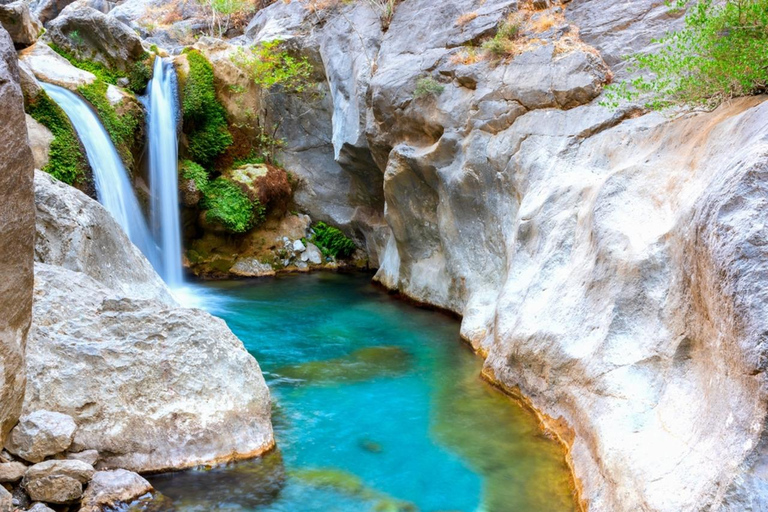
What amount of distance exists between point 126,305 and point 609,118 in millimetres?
6752

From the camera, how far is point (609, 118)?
844cm

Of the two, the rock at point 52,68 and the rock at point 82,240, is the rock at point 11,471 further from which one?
the rock at point 52,68

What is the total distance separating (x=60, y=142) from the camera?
38.9 ft

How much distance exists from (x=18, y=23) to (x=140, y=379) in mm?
12064

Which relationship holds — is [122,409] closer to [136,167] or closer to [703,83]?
[703,83]

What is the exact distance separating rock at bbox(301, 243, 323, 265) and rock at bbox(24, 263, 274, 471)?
10982 mm

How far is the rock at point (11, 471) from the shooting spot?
14.7ft

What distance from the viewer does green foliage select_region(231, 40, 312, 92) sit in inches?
648

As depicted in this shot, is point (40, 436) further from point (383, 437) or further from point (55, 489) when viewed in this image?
point (383, 437)

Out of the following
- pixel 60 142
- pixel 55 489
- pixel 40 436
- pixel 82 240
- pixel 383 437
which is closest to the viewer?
pixel 55 489

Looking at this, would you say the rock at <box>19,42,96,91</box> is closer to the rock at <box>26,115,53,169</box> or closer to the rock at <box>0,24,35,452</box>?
the rock at <box>26,115,53,169</box>

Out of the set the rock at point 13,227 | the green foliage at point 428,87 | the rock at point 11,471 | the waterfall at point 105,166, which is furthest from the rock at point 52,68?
the rock at point 13,227

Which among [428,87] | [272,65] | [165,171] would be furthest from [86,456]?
[272,65]

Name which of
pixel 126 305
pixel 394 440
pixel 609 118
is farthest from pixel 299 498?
pixel 609 118
